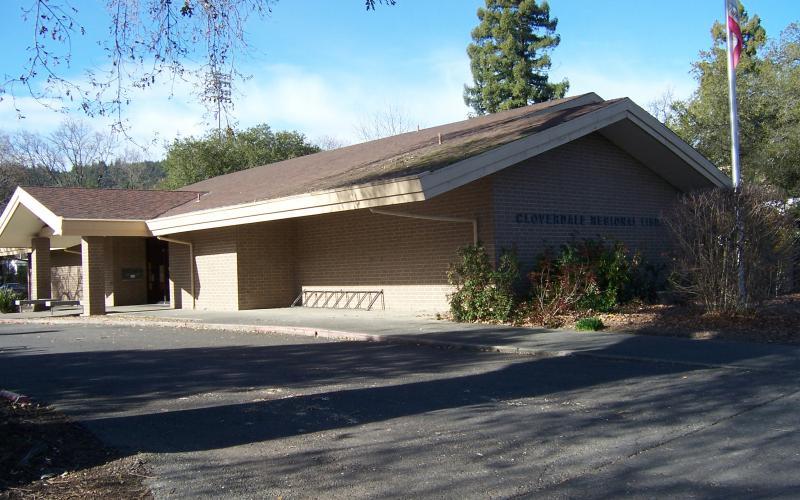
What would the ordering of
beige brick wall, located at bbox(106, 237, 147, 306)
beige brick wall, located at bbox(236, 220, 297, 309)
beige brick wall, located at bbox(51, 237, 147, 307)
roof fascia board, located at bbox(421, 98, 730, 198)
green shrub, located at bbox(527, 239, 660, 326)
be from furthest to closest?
A: beige brick wall, located at bbox(106, 237, 147, 306) < beige brick wall, located at bbox(51, 237, 147, 307) < beige brick wall, located at bbox(236, 220, 297, 309) < green shrub, located at bbox(527, 239, 660, 326) < roof fascia board, located at bbox(421, 98, 730, 198)

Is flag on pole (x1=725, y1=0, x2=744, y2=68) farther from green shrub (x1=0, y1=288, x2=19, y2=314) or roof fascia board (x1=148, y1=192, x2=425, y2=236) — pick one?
green shrub (x1=0, y1=288, x2=19, y2=314)

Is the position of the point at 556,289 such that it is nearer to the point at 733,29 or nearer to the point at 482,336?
the point at 482,336

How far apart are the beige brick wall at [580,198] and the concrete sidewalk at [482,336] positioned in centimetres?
316

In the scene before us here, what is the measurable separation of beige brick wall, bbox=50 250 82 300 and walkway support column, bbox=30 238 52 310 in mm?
3872

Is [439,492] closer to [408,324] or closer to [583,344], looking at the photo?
[583,344]

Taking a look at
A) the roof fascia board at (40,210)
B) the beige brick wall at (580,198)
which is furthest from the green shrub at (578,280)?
the roof fascia board at (40,210)

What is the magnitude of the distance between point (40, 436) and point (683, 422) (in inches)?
250

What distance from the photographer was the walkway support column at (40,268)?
27281mm

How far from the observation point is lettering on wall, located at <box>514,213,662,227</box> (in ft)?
57.2

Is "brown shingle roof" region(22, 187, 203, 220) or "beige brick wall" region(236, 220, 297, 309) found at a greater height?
"brown shingle roof" region(22, 187, 203, 220)

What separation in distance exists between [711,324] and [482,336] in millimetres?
4208

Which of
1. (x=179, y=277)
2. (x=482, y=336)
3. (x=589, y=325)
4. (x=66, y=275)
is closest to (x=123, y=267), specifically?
(x=179, y=277)

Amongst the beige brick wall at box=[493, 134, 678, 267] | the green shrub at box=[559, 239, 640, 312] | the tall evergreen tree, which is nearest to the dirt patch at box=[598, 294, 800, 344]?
the green shrub at box=[559, 239, 640, 312]

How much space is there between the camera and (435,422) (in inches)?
291
